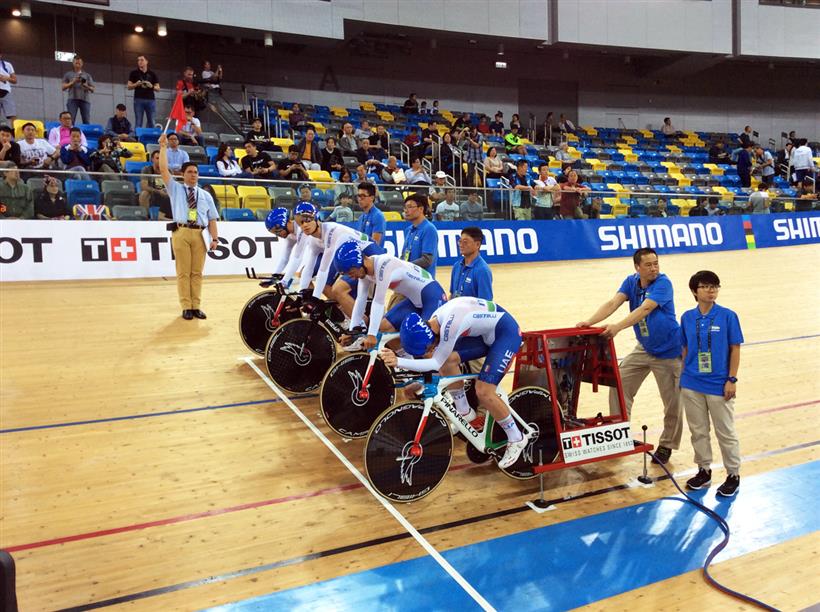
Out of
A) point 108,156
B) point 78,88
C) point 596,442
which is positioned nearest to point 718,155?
point 78,88

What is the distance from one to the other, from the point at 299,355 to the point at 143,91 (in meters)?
11.3

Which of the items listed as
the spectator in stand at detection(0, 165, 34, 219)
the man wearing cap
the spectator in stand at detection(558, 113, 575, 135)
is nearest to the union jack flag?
the spectator in stand at detection(0, 165, 34, 219)

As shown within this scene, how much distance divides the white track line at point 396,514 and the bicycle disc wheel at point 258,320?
0.59 meters

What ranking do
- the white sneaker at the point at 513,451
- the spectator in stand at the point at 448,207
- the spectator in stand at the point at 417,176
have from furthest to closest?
the spectator in stand at the point at 417,176
the spectator in stand at the point at 448,207
the white sneaker at the point at 513,451

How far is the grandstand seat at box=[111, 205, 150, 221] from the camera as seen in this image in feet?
32.9

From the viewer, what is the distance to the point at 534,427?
177 inches

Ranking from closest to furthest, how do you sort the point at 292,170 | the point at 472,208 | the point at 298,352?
the point at 298,352 < the point at 292,170 < the point at 472,208

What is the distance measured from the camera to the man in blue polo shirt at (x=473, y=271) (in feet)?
16.5

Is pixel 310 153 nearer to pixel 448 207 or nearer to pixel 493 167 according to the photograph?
pixel 448 207

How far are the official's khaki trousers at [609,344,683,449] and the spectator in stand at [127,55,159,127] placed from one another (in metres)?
12.7

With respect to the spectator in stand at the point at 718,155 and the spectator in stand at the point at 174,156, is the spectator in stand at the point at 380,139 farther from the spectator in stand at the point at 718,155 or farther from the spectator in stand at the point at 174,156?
the spectator in stand at the point at 718,155

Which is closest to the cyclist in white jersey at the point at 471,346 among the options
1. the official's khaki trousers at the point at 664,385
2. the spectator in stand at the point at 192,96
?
the official's khaki trousers at the point at 664,385

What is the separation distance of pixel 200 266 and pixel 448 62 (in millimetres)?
17883

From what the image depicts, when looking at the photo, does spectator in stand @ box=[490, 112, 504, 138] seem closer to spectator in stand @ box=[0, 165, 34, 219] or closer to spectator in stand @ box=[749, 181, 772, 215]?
spectator in stand @ box=[749, 181, 772, 215]
